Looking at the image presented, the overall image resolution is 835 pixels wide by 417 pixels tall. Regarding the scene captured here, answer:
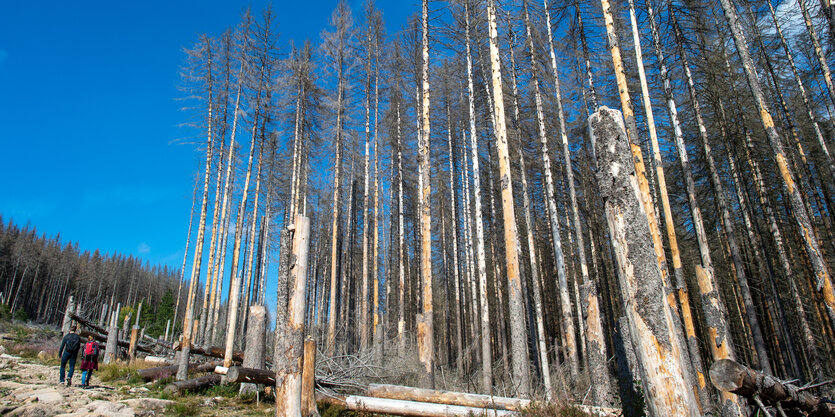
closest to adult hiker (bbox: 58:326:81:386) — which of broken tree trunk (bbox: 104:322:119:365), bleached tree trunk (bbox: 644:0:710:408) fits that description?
broken tree trunk (bbox: 104:322:119:365)

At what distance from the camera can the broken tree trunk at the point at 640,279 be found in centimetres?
273

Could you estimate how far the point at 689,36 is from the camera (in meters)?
10.6

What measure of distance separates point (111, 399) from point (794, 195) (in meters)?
13.4

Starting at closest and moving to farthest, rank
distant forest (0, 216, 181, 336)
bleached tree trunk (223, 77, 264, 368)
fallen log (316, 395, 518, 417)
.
→ fallen log (316, 395, 518, 417), bleached tree trunk (223, 77, 264, 368), distant forest (0, 216, 181, 336)

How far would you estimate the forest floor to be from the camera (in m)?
6.09

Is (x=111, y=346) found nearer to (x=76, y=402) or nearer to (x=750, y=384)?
(x=76, y=402)

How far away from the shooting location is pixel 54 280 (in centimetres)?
5469

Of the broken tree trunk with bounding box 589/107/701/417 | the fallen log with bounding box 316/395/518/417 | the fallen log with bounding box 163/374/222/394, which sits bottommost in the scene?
the fallen log with bounding box 163/374/222/394

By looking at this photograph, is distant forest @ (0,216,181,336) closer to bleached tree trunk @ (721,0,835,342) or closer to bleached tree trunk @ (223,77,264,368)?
bleached tree trunk @ (223,77,264,368)

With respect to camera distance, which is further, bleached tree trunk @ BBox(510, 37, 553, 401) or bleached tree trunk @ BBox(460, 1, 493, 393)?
bleached tree trunk @ BBox(460, 1, 493, 393)

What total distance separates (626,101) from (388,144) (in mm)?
11764

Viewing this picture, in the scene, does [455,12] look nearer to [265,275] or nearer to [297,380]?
[297,380]

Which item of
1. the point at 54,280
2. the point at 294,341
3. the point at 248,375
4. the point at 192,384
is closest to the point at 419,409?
the point at 294,341

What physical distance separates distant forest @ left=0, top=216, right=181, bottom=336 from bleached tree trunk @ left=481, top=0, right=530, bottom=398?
47084mm
